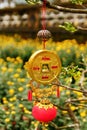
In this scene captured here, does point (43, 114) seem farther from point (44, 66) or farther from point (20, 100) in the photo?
point (20, 100)

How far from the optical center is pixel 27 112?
4.45 meters

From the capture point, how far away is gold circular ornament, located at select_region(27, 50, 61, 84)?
2332mm

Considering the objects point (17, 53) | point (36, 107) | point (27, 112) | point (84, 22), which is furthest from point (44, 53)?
point (84, 22)

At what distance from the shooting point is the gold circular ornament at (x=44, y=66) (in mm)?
2332

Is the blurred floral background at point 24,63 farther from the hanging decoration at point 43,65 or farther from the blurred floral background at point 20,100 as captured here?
the hanging decoration at point 43,65

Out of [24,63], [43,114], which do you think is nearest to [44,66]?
[43,114]

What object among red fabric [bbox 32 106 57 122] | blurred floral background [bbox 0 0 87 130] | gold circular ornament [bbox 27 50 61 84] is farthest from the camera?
blurred floral background [bbox 0 0 87 130]

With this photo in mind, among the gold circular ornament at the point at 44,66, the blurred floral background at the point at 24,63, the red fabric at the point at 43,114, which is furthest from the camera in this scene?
the blurred floral background at the point at 24,63

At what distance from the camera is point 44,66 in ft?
7.86

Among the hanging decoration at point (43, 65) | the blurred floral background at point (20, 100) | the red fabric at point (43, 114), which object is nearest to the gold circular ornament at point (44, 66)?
the hanging decoration at point (43, 65)

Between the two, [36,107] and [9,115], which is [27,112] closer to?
[9,115]

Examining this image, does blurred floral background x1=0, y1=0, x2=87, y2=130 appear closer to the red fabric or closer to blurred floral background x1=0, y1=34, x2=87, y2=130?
blurred floral background x1=0, y1=34, x2=87, y2=130

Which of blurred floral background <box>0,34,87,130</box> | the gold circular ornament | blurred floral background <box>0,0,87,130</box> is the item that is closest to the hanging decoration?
the gold circular ornament

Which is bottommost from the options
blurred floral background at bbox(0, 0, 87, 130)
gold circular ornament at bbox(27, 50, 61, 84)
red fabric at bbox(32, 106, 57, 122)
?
blurred floral background at bbox(0, 0, 87, 130)
